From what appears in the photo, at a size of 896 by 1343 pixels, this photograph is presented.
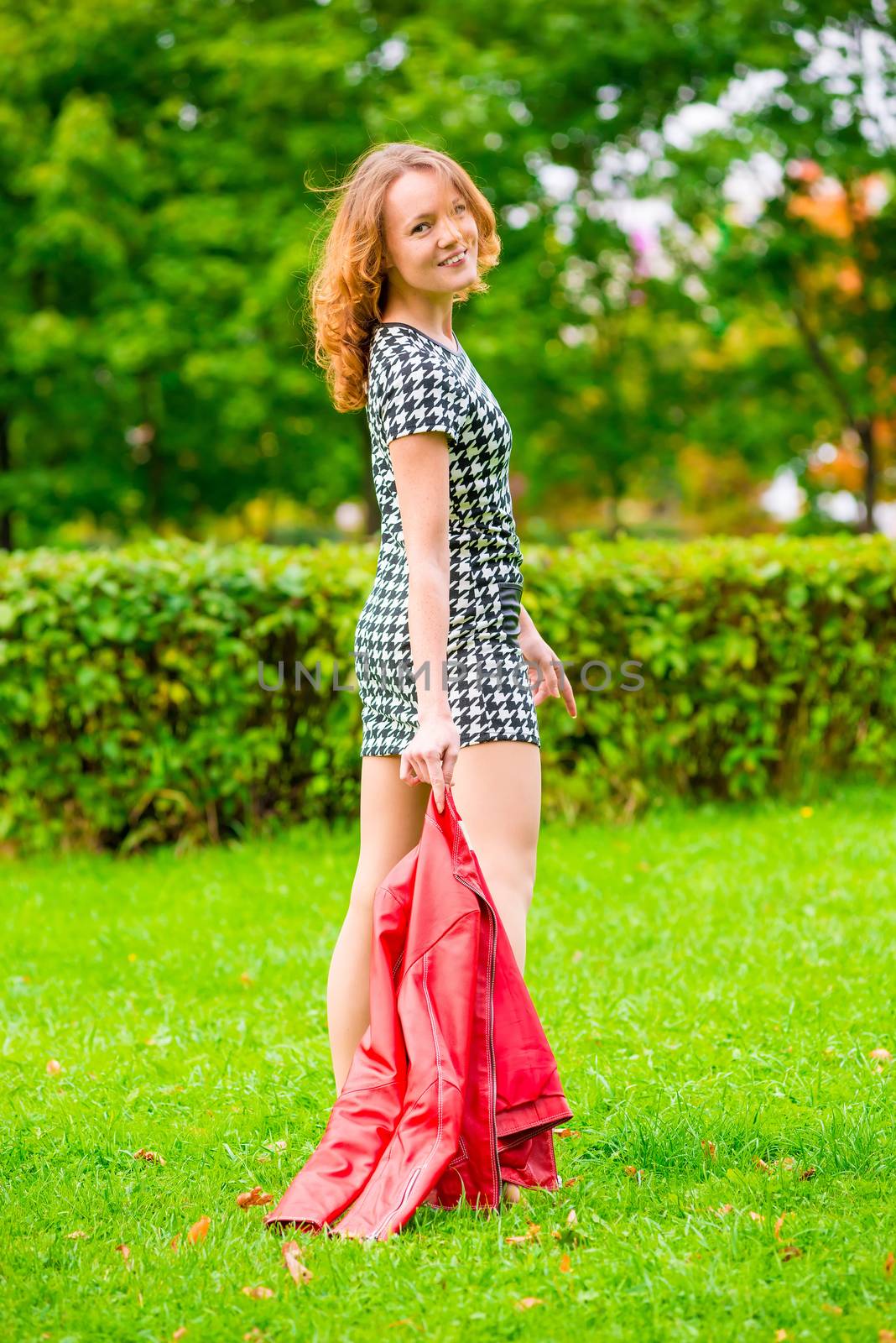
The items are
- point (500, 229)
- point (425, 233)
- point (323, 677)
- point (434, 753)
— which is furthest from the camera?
point (500, 229)

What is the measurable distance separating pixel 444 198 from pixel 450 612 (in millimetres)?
844

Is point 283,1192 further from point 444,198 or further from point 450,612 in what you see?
point 444,198

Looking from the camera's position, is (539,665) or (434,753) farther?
(539,665)

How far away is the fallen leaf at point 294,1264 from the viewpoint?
245cm

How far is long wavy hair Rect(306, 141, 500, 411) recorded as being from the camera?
9.09 ft

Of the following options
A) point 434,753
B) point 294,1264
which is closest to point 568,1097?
point 294,1264

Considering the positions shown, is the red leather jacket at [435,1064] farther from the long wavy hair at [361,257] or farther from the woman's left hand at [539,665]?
the long wavy hair at [361,257]

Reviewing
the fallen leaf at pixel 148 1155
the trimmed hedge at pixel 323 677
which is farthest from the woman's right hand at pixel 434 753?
the trimmed hedge at pixel 323 677

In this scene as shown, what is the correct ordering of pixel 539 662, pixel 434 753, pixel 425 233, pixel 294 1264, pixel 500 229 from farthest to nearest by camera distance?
pixel 500 229, pixel 539 662, pixel 425 233, pixel 434 753, pixel 294 1264

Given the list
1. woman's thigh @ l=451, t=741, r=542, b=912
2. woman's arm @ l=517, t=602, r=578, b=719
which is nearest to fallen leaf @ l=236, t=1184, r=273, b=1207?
woman's thigh @ l=451, t=741, r=542, b=912

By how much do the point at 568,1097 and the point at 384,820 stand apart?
3.44 ft

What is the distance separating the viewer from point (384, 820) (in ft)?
9.32

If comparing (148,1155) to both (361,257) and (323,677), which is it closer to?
(361,257)

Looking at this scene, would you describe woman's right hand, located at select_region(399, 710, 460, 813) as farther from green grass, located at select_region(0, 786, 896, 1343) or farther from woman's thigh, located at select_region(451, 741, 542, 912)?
green grass, located at select_region(0, 786, 896, 1343)
